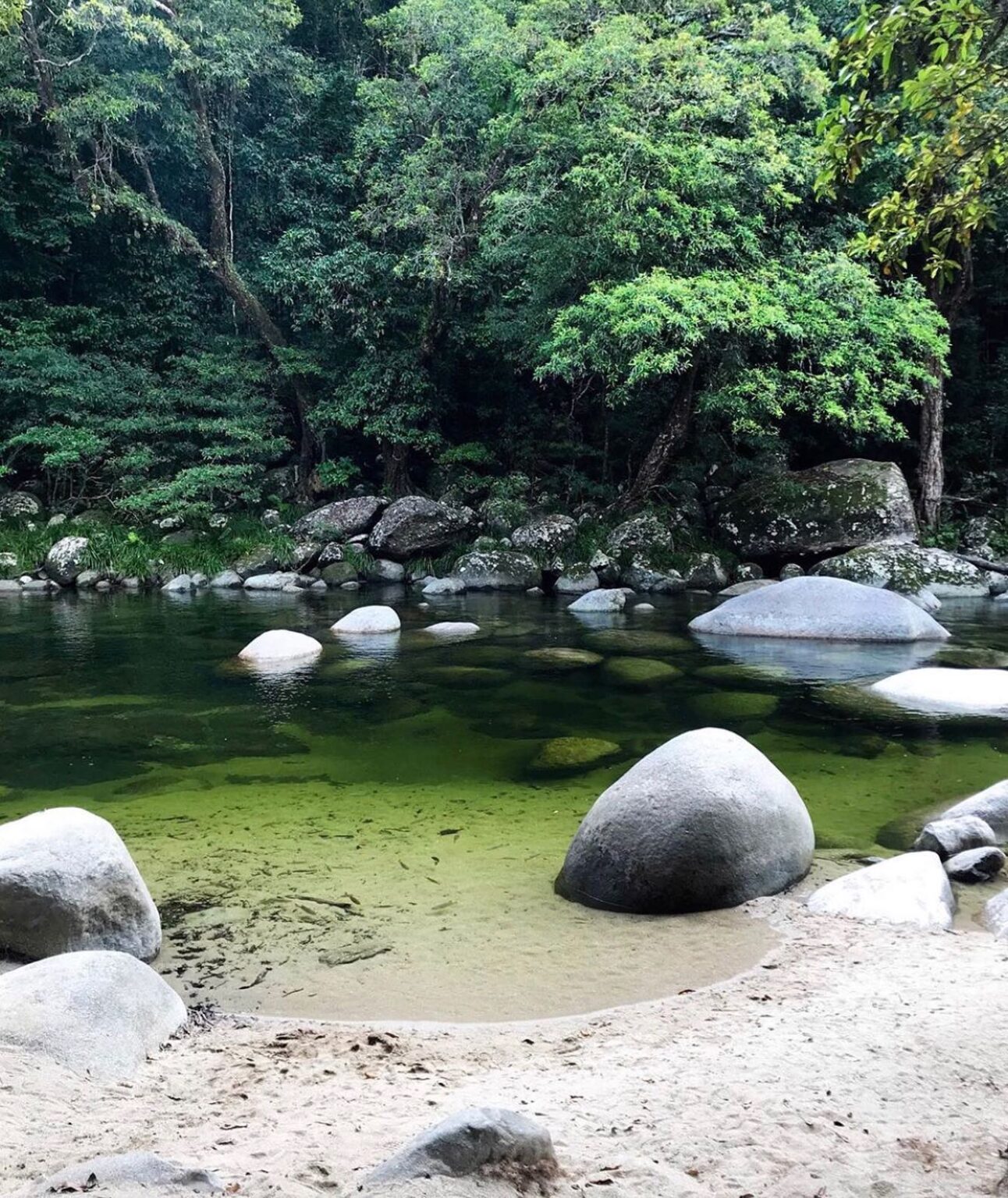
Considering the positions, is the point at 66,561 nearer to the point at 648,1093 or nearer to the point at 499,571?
the point at 499,571

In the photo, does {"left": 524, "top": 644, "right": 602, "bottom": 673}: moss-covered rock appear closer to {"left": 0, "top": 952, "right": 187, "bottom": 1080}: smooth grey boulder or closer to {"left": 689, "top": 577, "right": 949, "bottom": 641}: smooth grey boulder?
{"left": 689, "top": 577, "right": 949, "bottom": 641}: smooth grey boulder

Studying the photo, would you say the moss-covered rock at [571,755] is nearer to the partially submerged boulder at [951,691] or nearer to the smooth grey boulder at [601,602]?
the partially submerged boulder at [951,691]

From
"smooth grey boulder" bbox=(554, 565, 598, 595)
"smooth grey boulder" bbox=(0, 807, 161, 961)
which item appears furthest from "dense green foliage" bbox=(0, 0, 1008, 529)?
"smooth grey boulder" bbox=(0, 807, 161, 961)

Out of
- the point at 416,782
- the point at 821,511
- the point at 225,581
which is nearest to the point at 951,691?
the point at 416,782

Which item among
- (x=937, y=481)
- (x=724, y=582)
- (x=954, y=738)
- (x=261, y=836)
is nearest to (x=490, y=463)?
(x=724, y=582)

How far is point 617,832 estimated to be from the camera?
3.91 meters

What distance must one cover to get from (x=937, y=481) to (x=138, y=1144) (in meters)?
18.7

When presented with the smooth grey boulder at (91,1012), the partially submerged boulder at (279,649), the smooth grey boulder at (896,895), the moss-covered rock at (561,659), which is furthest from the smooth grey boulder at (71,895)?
the partially submerged boulder at (279,649)

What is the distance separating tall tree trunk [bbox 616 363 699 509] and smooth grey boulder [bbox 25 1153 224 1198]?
1656 centimetres

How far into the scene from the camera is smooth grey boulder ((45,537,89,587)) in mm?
17203

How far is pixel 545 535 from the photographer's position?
1739 cm

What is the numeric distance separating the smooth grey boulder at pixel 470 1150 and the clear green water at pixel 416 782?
45.2 inches

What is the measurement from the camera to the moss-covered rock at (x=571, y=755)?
585 cm

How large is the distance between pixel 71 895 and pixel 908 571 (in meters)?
14.0
